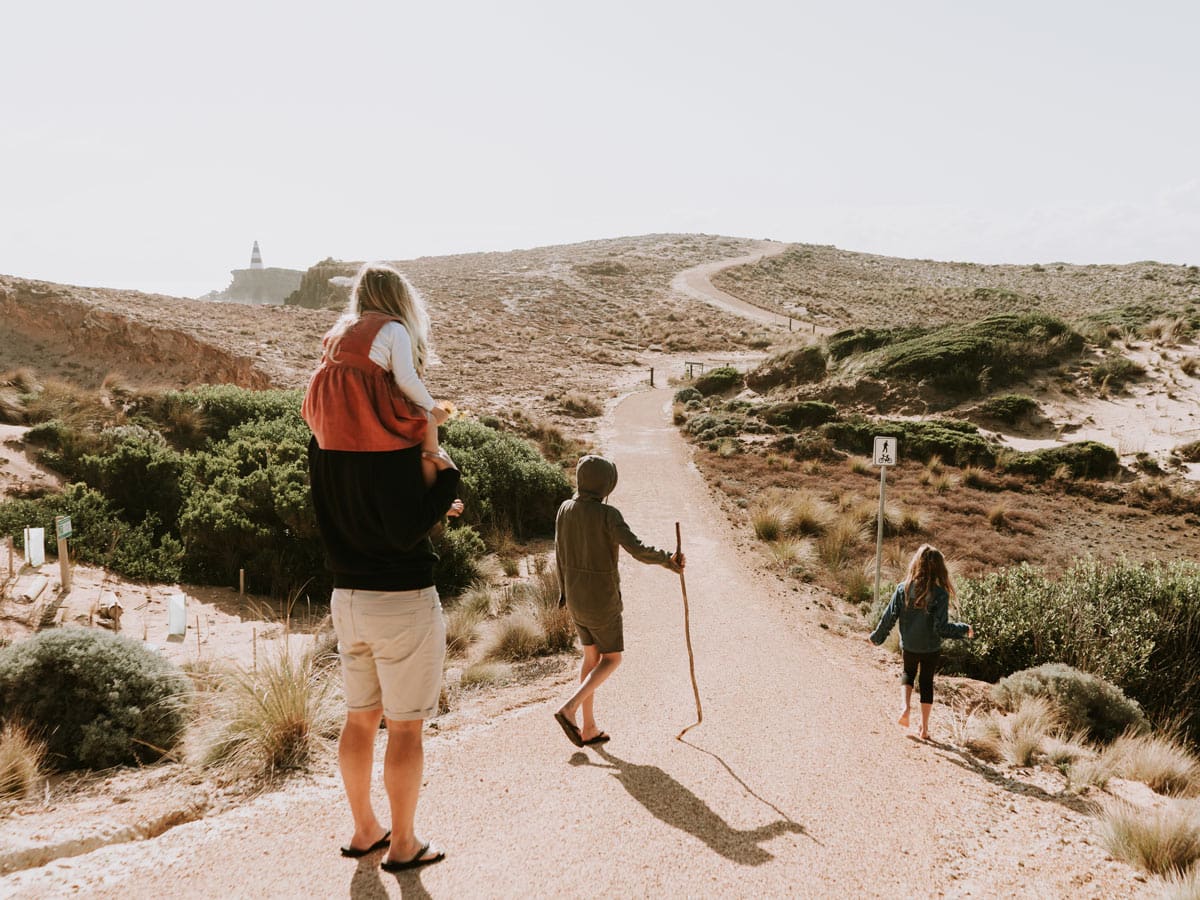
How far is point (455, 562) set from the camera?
11.2 m

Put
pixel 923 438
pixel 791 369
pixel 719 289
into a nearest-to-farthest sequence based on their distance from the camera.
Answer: pixel 923 438, pixel 791 369, pixel 719 289

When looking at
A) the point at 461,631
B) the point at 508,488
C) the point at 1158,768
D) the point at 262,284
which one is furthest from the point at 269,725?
the point at 262,284

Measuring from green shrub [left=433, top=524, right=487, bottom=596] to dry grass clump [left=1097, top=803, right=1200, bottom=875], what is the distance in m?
8.32

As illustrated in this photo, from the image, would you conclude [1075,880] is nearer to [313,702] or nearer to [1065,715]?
[1065,715]

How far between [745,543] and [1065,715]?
23.1 ft

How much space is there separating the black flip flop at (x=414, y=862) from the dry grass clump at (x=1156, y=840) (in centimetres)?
371

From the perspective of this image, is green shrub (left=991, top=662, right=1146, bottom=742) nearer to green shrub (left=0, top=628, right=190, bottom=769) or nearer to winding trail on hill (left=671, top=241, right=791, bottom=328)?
green shrub (left=0, top=628, right=190, bottom=769)

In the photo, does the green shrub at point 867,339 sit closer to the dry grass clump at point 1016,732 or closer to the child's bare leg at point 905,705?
the dry grass clump at point 1016,732

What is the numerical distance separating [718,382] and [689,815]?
2776 centimetres

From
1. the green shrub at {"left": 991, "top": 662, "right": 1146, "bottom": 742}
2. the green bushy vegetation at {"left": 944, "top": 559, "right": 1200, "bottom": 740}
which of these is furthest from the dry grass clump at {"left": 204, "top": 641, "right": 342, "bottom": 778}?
the green bushy vegetation at {"left": 944, "top": 559, "right": 1200, "bottom": 740}

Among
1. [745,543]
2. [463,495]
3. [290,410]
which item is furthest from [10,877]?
[290,410]

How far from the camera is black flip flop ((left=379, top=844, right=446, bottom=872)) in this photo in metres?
3.22

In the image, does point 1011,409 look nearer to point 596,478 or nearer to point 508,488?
point 508,488

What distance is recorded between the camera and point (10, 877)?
124 inches
